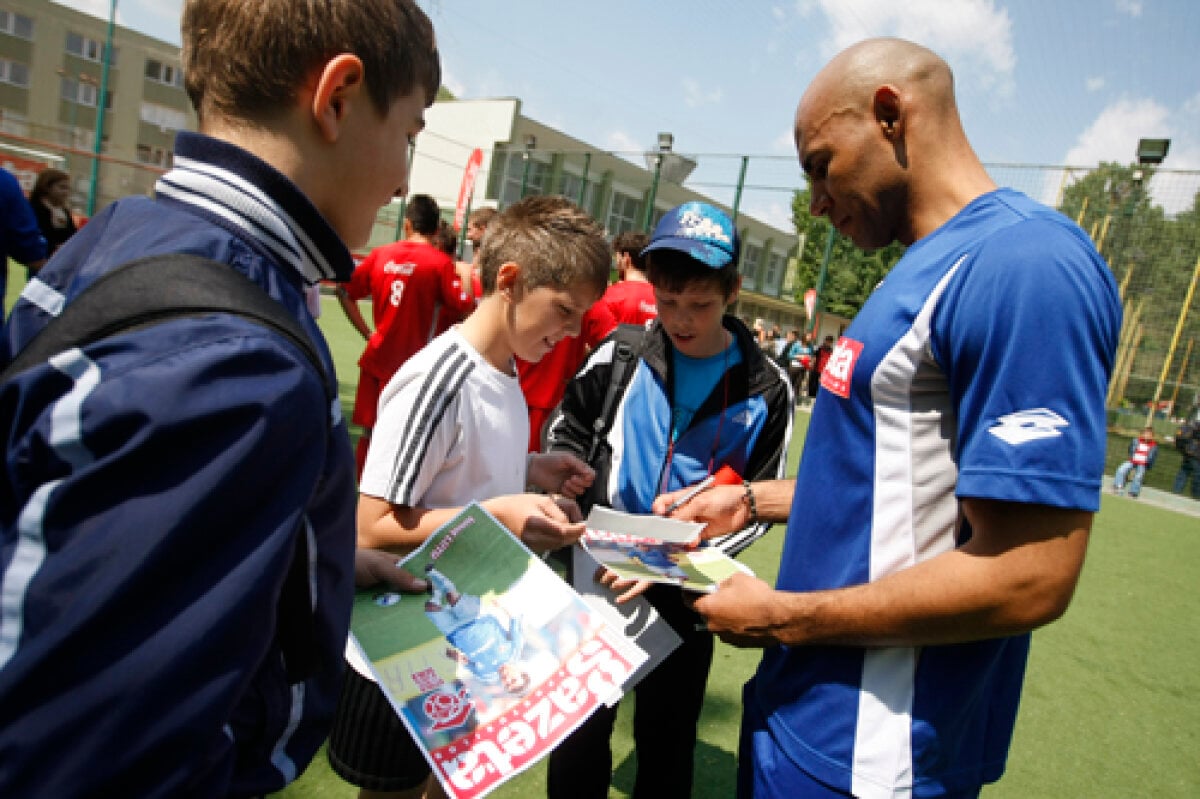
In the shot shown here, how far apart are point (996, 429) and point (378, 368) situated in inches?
196

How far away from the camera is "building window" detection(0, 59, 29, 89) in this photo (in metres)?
39.0

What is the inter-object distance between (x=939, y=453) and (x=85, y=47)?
5480 centimetres

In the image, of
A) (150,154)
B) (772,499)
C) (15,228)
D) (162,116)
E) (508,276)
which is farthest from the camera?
(162,116)

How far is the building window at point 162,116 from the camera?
40.6m

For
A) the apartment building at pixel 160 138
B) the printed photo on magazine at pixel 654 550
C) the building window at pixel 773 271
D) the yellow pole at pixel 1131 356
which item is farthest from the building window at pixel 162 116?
the printed photo on magazine at pixel 654 550

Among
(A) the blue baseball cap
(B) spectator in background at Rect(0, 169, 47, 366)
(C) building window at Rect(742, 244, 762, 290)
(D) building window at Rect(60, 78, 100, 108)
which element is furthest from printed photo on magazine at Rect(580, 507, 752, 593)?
(D) building window at Rect(60, 78, 100, 108)

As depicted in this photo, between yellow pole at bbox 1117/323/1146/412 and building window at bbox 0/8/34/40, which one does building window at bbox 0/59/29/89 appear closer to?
building window at bbox 0/8/34/40

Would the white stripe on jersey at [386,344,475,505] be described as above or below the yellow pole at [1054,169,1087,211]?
below

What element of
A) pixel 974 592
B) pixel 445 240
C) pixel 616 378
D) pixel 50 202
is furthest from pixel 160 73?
pixel 974 592

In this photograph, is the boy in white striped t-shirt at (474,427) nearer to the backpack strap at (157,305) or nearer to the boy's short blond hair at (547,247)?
the boy's short blond hair at (547,247)

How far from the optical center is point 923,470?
4.11ft

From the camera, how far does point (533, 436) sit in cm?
506

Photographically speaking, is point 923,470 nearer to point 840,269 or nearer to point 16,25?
point 840,269

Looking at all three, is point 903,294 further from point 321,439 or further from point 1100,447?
point 321,439
